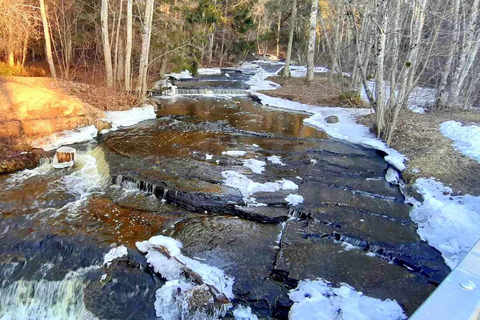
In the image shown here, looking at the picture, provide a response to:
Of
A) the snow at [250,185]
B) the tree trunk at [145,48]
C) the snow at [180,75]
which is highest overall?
the tree trunk at [145,48]

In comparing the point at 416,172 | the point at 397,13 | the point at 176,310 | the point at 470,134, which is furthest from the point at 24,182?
the point at 470,134

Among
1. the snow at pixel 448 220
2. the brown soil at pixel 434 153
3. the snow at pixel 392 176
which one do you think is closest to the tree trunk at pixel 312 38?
the brown soil at pixel 434 153

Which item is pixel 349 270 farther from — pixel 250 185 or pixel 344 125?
pixel 344 125

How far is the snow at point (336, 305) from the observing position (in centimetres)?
409

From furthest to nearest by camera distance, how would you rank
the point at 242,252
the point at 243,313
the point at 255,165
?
the point at 255,165
the point at 242,252
the point at 243,313

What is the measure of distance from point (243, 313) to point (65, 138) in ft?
26.0

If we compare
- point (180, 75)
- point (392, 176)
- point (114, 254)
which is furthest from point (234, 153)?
point (180, 75)

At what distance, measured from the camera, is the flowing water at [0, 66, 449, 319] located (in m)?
4.48

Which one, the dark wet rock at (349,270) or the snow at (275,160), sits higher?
the snow at (275,160)

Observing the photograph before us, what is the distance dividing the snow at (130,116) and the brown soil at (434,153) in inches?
330

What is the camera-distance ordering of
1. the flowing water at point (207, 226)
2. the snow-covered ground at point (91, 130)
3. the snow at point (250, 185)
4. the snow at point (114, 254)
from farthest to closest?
the snow-covered ground at point (91, 130) → the snow at point (250, 185) → the snow at point (114, 254) → the flowing water at point (207, 226)

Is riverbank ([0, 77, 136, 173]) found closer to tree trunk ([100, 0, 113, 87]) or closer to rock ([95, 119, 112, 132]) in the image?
rock ([95, 119, 112, 132])

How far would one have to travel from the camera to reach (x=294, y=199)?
22.1 ft

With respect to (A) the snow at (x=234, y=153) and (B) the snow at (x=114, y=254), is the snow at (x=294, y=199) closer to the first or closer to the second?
(A) the snow at (x=234, y=153)
